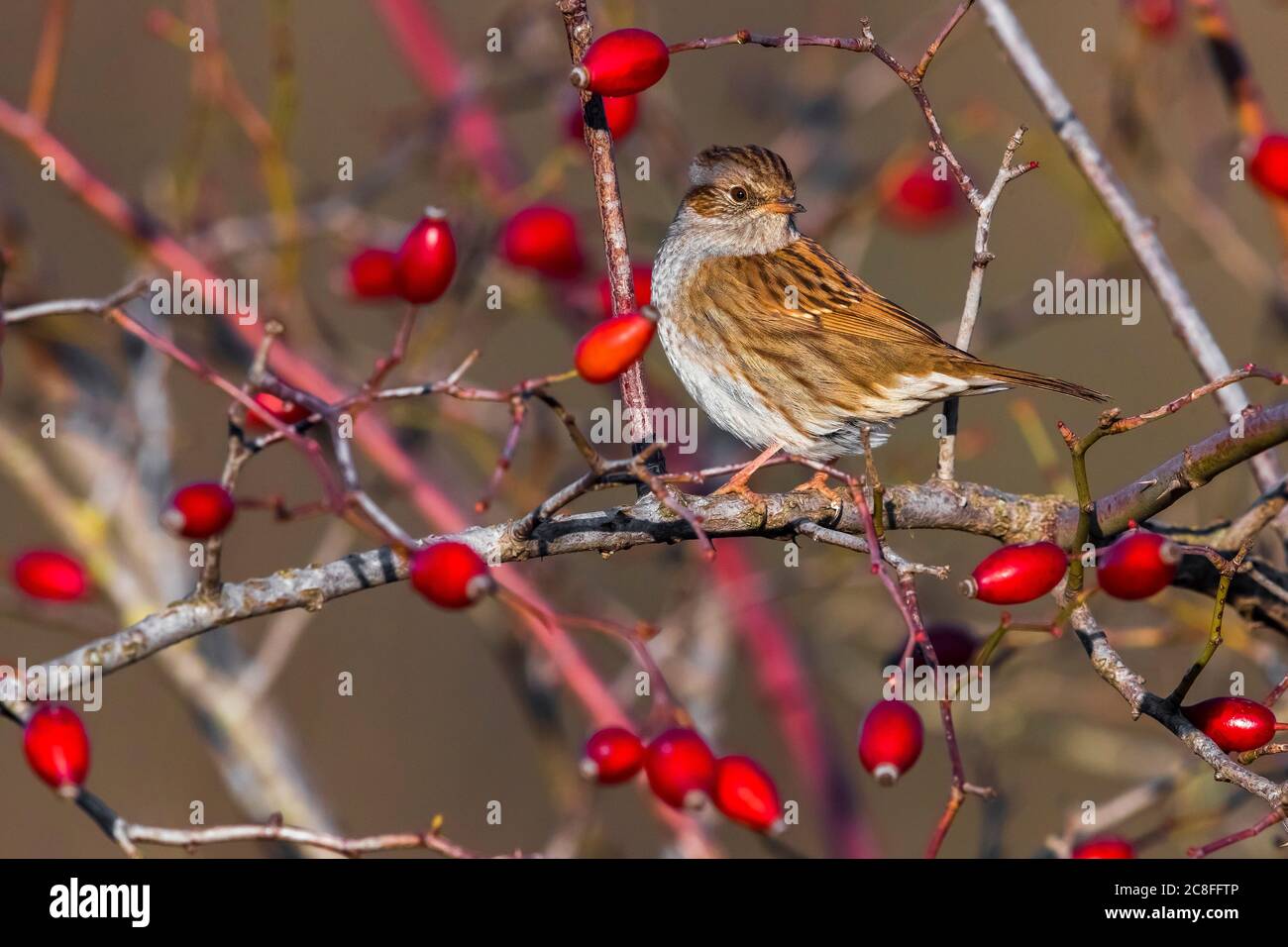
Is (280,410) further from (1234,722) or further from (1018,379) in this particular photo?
(1018,379)

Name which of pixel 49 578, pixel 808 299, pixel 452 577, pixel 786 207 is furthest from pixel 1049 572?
pixel 786 207

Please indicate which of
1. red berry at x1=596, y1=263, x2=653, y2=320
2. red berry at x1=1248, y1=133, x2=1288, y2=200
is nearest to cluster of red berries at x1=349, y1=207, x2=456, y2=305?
red berry at x1=596, y1=263, x2=653, y2=320

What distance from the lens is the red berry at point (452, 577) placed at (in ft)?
7.03

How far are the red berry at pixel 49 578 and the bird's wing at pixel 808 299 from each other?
2.15m

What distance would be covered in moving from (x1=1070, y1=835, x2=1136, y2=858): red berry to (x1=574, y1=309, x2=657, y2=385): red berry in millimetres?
1499

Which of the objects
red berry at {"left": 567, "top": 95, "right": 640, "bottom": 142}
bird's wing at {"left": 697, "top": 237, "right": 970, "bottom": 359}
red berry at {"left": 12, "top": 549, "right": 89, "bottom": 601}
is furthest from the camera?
bird's wing at {"left": 697, "top": 237, "right": 970, "bottom": 359}

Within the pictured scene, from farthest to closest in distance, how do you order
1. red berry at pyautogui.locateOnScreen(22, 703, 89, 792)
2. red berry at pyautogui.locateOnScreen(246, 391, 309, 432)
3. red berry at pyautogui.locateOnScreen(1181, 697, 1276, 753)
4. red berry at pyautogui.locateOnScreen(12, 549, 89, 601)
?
red berry at pyautogui.locateOnScreen(12, 549, 89, 601) → red berry at pyautogui.locateOnScreen(246, 391, 309, 432) → red berry at pyautogui.locateOnScreen(22, 703, 89, 792) → red berry at pyautogui.locateOnScreen(1181, 697, 1276, 753)

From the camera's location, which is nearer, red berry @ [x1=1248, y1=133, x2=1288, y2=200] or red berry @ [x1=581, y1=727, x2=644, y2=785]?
red berry @ [x1=581, y1=727, x2=644, y2=785]

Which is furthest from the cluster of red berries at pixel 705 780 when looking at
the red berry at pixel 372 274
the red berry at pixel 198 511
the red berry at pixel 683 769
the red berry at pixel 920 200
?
the red berry at pixel 920 200

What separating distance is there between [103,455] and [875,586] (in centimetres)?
264

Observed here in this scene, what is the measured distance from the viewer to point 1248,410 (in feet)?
7.85

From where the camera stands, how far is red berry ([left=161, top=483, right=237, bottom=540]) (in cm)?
226

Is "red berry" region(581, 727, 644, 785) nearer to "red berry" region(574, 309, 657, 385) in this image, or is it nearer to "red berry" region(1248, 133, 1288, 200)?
"red berry" region(574, 309, 657, 385)

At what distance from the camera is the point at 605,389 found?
16.8 feet
